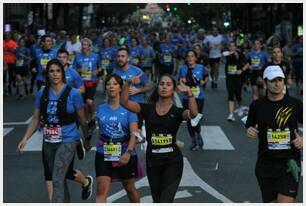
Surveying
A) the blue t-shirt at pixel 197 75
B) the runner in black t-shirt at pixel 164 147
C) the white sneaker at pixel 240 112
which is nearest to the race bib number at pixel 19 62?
the white sneaker at pixel 240 112

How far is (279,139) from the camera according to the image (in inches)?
235

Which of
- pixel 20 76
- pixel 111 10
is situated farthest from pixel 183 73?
pixel 111 10

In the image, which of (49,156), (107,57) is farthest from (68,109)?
(107,57)

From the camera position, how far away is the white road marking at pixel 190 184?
7.90 m

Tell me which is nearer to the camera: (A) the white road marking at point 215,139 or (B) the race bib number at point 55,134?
(B) the race bib number at point 55,134

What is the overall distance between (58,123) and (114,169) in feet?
2.46

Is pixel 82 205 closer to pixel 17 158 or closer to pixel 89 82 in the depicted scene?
pixel 17 158

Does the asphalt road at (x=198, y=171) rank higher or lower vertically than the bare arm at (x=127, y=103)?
lower

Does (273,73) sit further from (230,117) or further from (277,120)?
(230,117)

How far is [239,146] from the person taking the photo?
1133 cm

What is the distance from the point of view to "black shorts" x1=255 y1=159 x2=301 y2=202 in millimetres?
5926

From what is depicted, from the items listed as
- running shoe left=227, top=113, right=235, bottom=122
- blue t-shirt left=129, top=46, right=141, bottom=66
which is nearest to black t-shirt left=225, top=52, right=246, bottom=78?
running shoe left=227, top=113, right=235, bottom=122

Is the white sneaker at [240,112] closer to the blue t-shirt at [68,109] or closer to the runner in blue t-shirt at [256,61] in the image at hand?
the runner in blue t-shirt at [256,61]

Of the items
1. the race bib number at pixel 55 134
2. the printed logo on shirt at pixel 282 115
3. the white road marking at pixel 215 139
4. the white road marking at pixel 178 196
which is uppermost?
the printed logo on shirt at pixel 282 115
